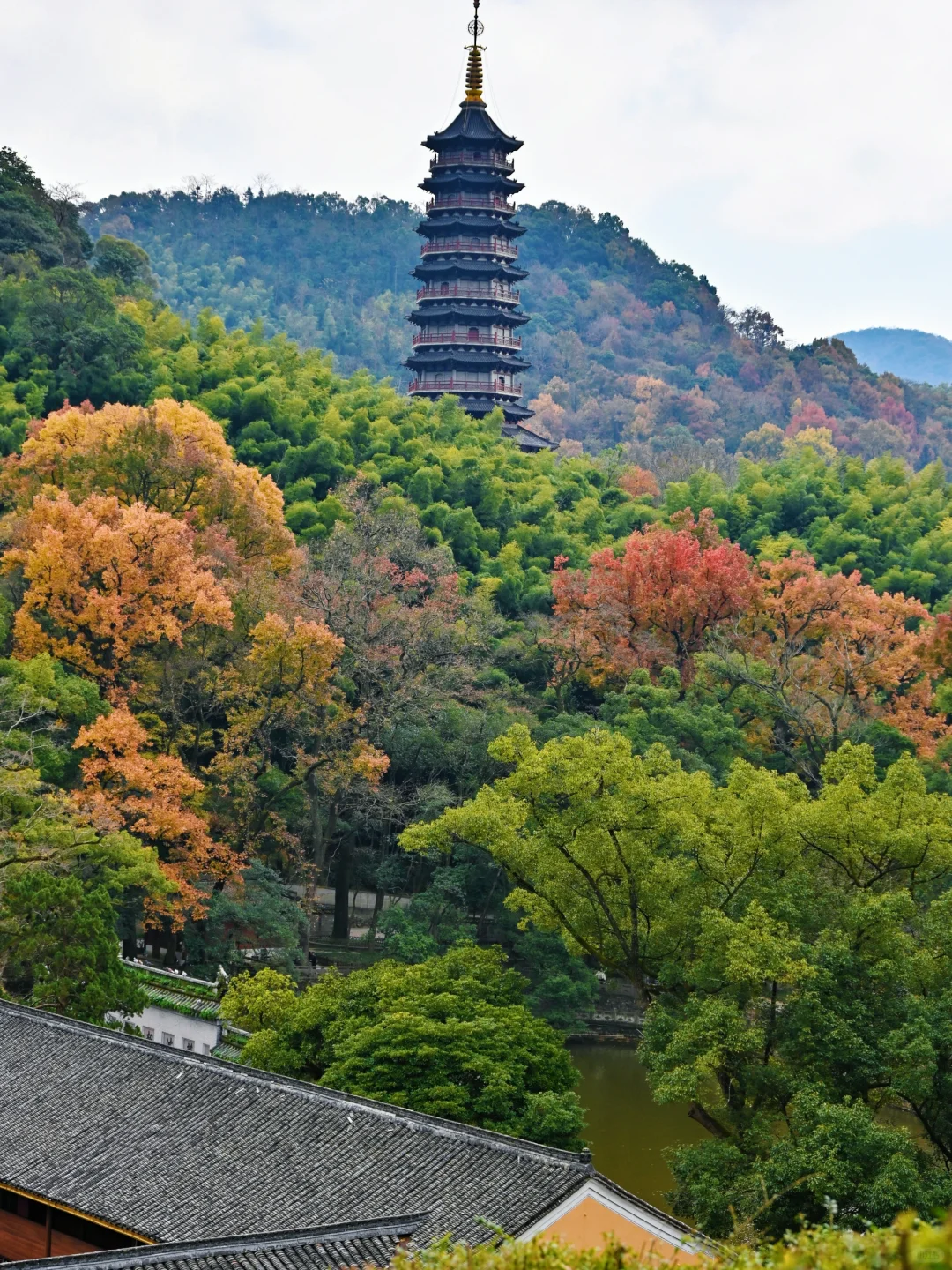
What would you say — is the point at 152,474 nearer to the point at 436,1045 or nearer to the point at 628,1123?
the point at 628,1123

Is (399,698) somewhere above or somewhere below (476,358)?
below

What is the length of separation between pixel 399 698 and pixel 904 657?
9110 millimetres

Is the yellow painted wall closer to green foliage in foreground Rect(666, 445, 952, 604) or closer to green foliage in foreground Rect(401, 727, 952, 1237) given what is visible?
green foliage in foreground Rect(401, 727, 952, 1237)

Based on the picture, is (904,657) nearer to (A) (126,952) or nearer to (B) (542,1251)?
(A) (126,952)

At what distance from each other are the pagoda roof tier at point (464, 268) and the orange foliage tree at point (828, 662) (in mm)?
17690

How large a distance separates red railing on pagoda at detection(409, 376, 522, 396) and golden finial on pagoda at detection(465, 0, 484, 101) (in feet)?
26.7

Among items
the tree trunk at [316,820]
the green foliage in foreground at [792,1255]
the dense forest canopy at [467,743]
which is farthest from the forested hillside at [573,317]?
the green foliage in foreground at [792,1255]

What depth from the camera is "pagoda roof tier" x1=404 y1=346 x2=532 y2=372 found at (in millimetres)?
45750

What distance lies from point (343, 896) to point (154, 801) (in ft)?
16.9

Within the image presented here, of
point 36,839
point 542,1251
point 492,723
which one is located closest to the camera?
point 542,1251

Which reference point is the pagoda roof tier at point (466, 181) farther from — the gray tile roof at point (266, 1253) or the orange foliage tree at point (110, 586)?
the gray tile roof at point (266, 1253)

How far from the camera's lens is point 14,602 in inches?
1047

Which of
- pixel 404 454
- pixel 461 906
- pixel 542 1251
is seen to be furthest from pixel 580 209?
pixel 542 1251

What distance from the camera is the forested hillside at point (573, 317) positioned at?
253 ft
